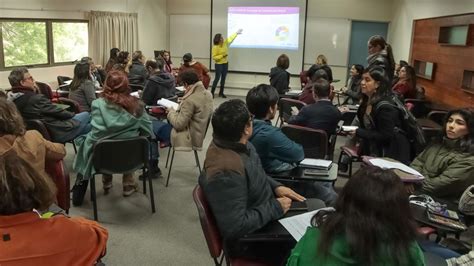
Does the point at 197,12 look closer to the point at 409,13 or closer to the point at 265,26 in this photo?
the point at 265,26

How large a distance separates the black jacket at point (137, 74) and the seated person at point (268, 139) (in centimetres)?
410

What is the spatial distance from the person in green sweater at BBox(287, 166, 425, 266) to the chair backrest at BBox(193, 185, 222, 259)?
0.63m

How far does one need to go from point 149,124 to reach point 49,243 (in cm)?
219

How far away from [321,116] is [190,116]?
120 cm

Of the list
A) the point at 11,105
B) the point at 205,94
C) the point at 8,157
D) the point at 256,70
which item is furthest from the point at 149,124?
the point at 256,70

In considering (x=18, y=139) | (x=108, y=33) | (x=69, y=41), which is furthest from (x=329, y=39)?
(x=18, y=139)

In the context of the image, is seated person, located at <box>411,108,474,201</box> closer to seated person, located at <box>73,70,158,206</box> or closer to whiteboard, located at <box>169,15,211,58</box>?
seated person, located at <box>73,70,158,206</box>

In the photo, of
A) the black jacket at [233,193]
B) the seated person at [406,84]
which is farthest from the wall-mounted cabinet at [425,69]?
the black jacket at [233,193]

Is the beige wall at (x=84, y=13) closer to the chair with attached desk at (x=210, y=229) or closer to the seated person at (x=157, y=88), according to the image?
the seated person at (x=157, y=88)

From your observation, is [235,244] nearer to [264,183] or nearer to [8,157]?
[264,183]

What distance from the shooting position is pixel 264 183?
1.90 meters

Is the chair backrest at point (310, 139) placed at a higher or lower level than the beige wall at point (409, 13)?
lower

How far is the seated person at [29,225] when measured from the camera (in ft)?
4.12

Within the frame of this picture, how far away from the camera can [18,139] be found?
2273mm
